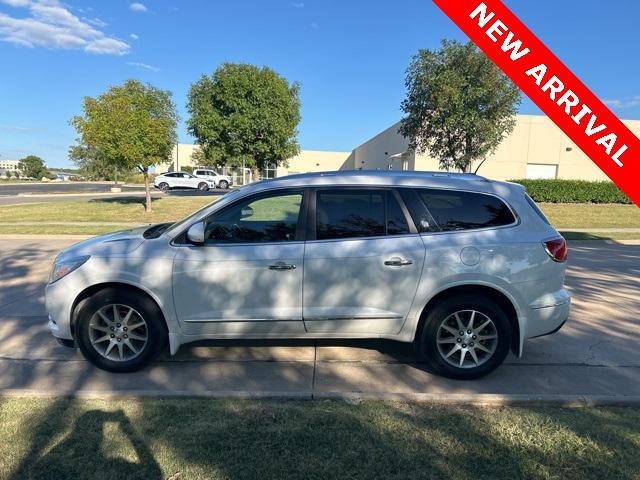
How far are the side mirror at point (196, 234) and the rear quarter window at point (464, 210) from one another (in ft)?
6.40

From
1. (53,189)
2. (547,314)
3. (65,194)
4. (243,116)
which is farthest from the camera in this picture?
(53,189)

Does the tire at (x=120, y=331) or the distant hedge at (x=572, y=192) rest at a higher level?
the distant hedge at (x=572, y=192)

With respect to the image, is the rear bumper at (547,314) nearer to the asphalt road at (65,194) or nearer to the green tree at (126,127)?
the green tree at (126,127)

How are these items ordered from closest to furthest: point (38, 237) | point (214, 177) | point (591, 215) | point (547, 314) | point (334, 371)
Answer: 1. point (547, 314)
2. point (334, 371)
3. point (38, 237)
4. point (591, 215)
5. point (214, 177)

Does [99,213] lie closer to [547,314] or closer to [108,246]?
[108,246]

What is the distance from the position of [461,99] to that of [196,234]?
15.5 meters

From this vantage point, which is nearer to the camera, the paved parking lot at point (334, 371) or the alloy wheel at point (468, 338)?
the paved parking lot at point (334, 371)

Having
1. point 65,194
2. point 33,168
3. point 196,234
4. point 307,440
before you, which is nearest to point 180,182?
point 65,194

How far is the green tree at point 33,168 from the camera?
90938mm

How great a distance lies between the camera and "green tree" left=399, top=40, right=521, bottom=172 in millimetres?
16906

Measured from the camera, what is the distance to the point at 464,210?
407 cm

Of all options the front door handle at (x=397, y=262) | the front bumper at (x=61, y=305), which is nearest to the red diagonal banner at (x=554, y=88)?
the front door handle at (x=397, y=262)

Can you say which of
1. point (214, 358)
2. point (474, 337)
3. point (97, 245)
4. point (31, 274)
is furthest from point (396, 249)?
point (31, 274)

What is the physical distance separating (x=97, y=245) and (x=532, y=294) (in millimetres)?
3871
